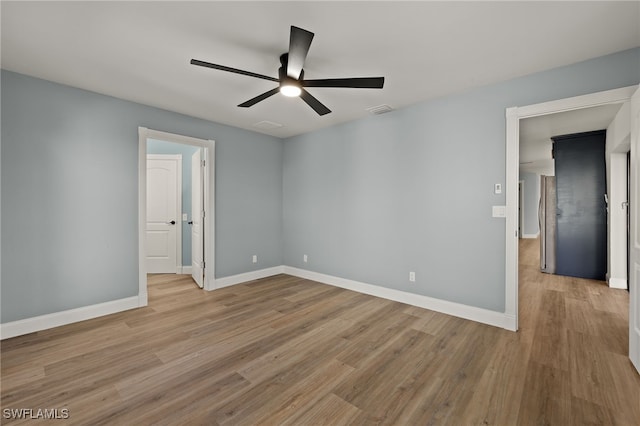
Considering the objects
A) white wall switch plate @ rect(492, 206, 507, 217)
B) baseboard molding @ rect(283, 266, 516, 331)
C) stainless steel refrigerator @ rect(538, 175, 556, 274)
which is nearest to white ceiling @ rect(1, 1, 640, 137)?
white wall switch plate @ rect(492, 206, 507, 217)

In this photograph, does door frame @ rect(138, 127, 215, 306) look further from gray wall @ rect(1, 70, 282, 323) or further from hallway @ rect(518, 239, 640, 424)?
hallway @ rect(518, 239, 640, 424)

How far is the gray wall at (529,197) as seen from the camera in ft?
34.9

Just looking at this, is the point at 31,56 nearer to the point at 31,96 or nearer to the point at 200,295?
the point at 31,96

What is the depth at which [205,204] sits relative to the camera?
4.33 m

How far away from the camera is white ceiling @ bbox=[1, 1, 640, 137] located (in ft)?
6.15

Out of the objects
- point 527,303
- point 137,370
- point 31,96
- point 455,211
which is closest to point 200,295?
point 137,370

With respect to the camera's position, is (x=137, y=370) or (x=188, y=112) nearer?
(x=137, y=370)

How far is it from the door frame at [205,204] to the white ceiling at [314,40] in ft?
2.33

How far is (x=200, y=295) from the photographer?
407 cm

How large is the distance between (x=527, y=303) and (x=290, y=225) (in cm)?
387

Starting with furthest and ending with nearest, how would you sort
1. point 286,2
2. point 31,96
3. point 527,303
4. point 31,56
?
point 527,303 → point 31,96 → point 31,56 → point 286,2

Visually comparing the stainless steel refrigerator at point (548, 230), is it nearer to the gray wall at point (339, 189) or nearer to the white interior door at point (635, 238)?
the gray wall at point (339, 189)

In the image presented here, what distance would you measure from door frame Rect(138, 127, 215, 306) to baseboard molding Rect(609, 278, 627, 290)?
636 cm

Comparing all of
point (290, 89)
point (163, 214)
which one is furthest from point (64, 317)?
point (290, 89)
